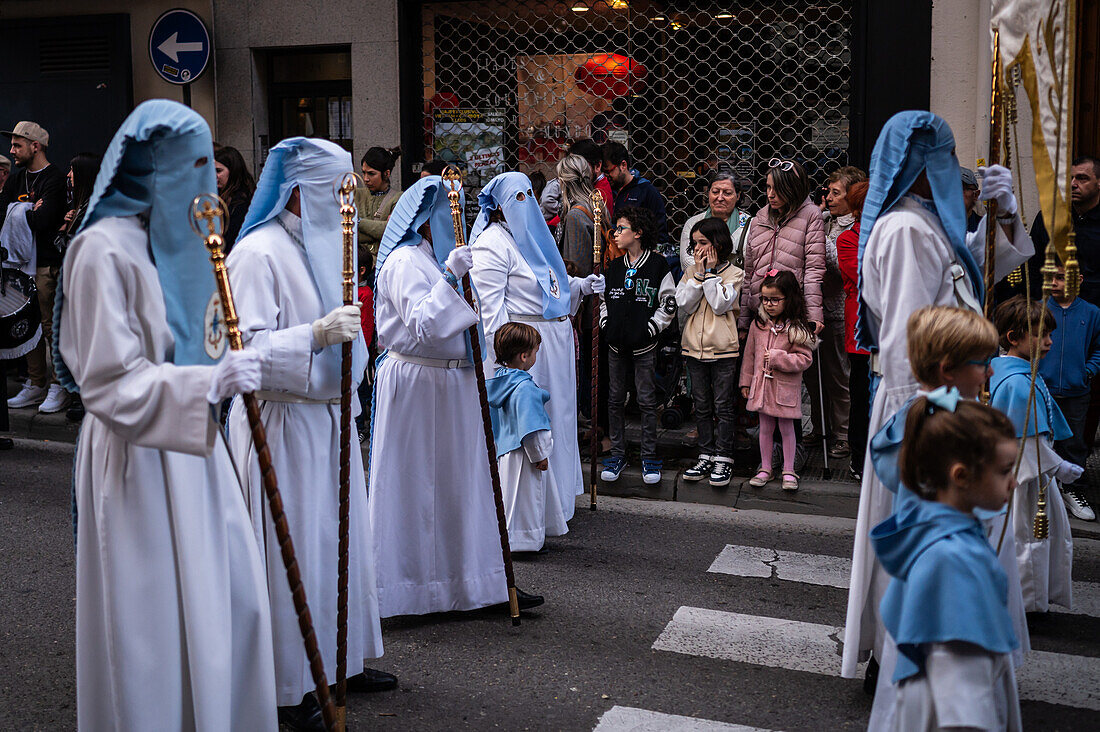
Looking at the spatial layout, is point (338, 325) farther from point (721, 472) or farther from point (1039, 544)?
point (721, 472)

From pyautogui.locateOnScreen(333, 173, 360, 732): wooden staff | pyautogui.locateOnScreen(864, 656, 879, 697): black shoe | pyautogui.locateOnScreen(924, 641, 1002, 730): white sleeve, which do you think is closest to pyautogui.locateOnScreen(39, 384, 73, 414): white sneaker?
pyautogui.locateOnScreen(333, 173, 360, 732): wooden staff

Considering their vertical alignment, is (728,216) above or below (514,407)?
above

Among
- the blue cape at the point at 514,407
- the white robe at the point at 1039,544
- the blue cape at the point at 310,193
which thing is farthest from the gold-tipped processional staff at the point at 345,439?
the white robe at the point at 1039,544

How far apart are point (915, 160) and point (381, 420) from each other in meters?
2.74

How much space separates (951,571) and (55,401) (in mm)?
9413

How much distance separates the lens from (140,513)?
339 cm

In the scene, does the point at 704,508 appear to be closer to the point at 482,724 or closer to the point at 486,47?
the point at 482,724

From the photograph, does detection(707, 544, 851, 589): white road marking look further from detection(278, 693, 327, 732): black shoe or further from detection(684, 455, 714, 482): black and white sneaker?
detection(278, 693, 327, 732): black shoe

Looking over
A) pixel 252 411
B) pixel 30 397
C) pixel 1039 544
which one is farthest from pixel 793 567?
pixel 30 397

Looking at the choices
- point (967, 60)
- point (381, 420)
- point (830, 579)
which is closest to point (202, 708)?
point (381, 420)

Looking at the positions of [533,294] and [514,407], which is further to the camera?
[533,294]

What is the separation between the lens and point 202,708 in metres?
3.37

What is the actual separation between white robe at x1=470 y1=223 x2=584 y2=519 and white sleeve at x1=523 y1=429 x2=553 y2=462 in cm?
43

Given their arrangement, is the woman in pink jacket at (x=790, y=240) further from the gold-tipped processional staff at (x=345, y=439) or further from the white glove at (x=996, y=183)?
the gold-tipped processional staff at (x=345, y=439)
